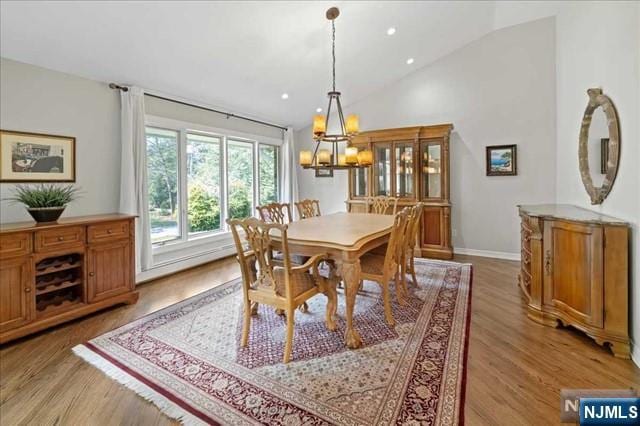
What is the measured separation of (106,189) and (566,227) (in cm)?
472

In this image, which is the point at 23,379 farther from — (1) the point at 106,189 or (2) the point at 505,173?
(2) the point at 505,173

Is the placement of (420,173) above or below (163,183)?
above

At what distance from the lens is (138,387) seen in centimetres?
197

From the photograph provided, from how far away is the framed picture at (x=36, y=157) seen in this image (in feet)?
9.57

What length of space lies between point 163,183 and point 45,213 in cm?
171

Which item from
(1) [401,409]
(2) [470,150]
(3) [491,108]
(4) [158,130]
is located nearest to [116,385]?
(1) [401,409]

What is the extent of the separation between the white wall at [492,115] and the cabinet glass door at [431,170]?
1.23 feet

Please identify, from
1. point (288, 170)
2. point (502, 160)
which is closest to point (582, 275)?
point (502, 160)

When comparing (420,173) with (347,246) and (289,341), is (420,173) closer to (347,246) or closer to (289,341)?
(347,246)

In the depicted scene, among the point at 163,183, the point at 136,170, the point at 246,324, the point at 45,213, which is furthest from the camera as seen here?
the point at 163,183

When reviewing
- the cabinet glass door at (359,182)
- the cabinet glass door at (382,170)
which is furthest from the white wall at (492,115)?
the cabinet glass door at (359,182)

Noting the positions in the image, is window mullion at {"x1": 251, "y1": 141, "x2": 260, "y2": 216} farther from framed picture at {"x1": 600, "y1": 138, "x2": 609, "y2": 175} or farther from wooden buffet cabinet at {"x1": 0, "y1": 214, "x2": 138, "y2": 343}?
framed picture at {"x1": 600, "y1": 138, "x2": 609, "y2": 175}

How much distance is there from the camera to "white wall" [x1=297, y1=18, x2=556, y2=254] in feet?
15.5

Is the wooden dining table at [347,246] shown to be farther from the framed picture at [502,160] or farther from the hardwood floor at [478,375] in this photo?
the framed picture at [502,160]
